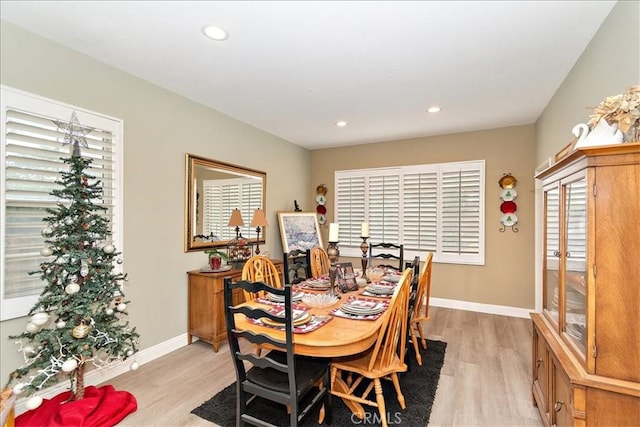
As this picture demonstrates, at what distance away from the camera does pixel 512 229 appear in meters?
4.39

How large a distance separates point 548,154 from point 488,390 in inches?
105

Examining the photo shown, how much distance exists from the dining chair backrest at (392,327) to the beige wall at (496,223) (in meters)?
3.13

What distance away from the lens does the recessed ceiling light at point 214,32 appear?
2.14 m

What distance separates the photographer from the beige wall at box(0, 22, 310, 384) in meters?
2.19

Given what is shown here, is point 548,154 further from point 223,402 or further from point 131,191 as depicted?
point 131,191

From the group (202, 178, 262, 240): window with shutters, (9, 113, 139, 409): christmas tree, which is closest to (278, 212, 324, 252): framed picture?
(202, 178, 262, 240): window with shutters

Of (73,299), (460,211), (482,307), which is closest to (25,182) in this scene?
(73,299)

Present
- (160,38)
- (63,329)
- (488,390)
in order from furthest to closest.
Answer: (488,390) < (160,38) < (63,329)

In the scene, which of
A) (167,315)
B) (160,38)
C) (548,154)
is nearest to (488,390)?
(548,154)

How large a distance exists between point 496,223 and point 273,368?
4.04 meters

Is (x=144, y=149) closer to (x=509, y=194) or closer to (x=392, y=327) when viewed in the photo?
(x=392, y=327)

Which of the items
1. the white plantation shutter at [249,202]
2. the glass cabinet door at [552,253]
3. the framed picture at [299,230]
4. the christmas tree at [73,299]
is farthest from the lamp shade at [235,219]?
the glass cabinet door at [552,253]

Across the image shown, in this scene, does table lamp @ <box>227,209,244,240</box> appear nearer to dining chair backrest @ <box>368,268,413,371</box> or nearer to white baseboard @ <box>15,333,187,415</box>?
white baseboard @ <box>15,333,187,415</box>

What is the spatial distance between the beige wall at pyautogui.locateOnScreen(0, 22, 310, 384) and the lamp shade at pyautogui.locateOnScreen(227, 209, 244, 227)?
565 mm
